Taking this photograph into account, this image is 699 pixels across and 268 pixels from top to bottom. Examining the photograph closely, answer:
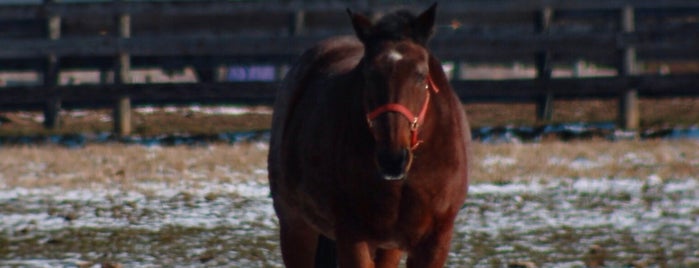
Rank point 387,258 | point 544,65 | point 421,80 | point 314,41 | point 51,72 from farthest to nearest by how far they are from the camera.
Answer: point 51,72, point 544,65, point 314,41, point 387,258, point 421,80

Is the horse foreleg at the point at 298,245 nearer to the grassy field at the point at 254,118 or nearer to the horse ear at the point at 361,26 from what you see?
the horse ear at the point at 361,26

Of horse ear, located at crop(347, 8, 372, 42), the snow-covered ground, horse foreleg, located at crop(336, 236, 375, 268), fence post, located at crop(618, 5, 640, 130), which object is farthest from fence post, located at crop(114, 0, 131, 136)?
horse ear, located at crop(347, 8, 372, 42)

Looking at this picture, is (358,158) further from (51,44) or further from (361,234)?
(51,44)

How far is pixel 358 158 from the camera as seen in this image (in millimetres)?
4617

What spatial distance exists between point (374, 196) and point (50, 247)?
370 cm

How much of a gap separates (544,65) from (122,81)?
203 inches

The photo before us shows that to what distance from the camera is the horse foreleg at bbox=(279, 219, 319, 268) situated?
569cm

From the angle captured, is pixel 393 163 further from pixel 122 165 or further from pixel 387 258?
pixel 122 165

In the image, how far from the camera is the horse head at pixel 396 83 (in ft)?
13.5

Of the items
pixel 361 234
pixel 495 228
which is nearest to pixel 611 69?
pixel 495 228

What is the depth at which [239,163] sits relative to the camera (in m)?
11.9

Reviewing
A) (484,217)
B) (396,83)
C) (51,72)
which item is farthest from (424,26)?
(51,72)

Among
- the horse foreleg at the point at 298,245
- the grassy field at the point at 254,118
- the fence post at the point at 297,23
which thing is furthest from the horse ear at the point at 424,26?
the fence post at the point at 297,23

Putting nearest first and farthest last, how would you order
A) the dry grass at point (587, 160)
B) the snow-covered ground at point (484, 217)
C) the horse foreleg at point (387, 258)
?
the horse foreleg at point (387, 258) → the snow-covered ground at point (484, 217) → the dry grass at point (587, 160)
